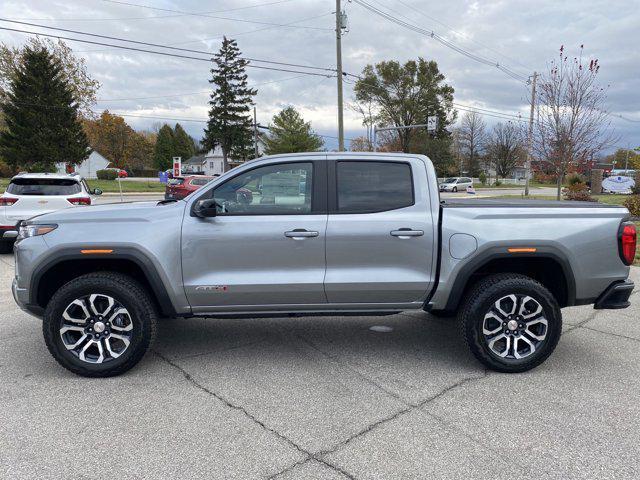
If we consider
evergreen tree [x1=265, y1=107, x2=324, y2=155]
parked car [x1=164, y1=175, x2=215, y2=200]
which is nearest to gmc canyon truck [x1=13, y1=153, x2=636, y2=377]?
parked car [x1=164, y1=175, x2=215, y2=200]

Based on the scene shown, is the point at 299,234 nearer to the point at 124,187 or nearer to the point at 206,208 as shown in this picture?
the point at 206,208

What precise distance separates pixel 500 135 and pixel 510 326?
78.3 metres

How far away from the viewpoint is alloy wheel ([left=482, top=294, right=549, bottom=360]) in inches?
152

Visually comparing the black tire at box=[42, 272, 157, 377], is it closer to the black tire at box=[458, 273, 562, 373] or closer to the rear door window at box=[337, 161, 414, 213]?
the rear door window at box=[337, 161, 414, 213]

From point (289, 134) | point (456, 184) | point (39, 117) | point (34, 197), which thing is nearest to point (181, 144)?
point (289, 134)

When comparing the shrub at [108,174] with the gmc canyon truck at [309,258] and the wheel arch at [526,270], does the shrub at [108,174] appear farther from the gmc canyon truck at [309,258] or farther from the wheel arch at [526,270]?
the wheel arch at [526,270]

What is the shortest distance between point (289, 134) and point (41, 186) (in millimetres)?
51299

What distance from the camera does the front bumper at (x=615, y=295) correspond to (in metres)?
3.90

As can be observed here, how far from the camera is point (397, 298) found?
13.0 ft

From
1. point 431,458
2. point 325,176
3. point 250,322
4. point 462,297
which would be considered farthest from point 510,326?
point 250,322

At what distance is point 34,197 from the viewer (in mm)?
9258

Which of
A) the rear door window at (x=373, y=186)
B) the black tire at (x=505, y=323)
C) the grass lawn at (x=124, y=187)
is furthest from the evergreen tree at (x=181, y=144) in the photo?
the black tire at (x=505, y=323)

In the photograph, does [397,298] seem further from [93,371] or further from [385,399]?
[93,371]

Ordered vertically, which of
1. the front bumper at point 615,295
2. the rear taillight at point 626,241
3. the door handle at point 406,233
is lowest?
the front bumper at point 615,295
